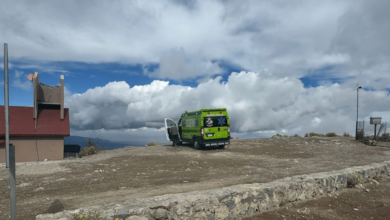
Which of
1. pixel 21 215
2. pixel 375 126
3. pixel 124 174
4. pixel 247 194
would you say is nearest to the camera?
pixel 21 215

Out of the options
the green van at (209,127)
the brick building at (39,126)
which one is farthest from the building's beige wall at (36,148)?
the green van at (209,127)

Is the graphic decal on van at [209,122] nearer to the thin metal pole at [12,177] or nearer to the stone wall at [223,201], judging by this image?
the stone wall at [223,201]

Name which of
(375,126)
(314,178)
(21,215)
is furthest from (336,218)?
(375,126)

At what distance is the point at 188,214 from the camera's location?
5.16 meters

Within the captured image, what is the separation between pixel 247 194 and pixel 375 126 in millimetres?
22937

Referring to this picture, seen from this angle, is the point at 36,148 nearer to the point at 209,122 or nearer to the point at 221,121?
the point at 209,122

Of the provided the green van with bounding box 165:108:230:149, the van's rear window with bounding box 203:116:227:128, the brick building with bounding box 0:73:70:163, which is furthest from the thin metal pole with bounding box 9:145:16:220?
the van's rear window with bounding box 203:116:227:128

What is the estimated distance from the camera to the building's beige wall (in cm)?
1505

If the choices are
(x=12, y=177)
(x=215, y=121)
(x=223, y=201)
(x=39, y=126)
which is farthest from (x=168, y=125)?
(x=12, y=177)

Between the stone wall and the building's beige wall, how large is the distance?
514 inches

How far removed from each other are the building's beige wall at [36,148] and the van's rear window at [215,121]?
9.07m

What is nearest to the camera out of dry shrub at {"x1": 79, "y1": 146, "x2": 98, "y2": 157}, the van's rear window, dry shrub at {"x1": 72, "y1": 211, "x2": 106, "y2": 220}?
dry shrub at {"x1": 72, "y1": 211, "x2": 106, "y2": 220}

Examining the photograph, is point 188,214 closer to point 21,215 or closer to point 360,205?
point 21,215

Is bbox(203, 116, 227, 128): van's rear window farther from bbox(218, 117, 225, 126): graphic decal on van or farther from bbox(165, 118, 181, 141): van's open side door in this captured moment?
bbox(165, 118, 181, 141): van's open side door
